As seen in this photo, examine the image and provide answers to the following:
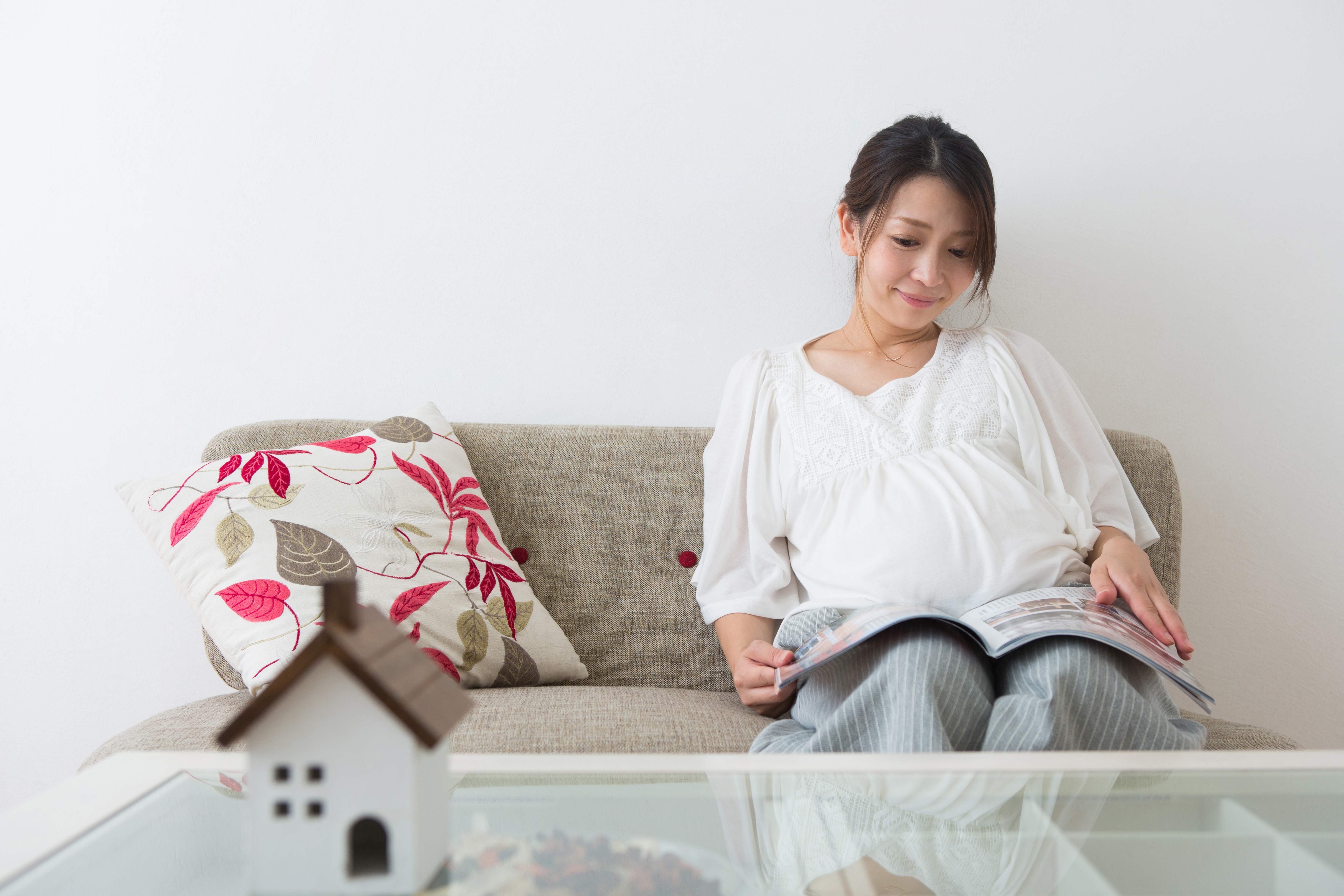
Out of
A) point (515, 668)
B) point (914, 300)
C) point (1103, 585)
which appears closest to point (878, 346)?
point (914, 300)

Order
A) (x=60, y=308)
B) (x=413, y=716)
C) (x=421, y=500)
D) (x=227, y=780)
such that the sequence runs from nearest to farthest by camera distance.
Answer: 1. (x=413, y=716)
2. (x=227, y=780)
3. (x=421, y=500)
4. (x=60, y=308)

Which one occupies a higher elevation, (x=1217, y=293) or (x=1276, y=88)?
(x=1276, y=88)

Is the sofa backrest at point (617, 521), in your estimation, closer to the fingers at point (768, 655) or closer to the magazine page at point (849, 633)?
the fingers at point (768, 655)

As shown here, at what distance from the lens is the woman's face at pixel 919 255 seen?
1.18 meters

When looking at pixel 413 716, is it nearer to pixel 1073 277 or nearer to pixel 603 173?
pixel 603 173

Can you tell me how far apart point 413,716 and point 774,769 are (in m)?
0.33

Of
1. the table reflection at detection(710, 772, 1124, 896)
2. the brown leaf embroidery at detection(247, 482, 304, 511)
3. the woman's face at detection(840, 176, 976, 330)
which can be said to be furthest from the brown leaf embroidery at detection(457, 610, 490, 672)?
the woman's face at detection(840, 176, 976, 330)

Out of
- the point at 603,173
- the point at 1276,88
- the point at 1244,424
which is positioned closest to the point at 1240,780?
the point at 1244,424

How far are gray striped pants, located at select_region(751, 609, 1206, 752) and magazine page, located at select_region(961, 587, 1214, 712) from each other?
0.07ft

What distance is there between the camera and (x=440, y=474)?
121 centimetres

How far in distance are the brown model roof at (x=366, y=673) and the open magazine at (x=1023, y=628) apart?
557 mm

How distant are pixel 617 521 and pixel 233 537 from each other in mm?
497

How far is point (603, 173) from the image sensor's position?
1.42 meters

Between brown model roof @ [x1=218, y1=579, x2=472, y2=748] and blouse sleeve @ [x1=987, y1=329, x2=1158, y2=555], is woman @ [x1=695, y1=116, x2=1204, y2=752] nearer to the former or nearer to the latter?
blouse sleeve @ [x1=987, y1=329, x2=1158, y2=555]
